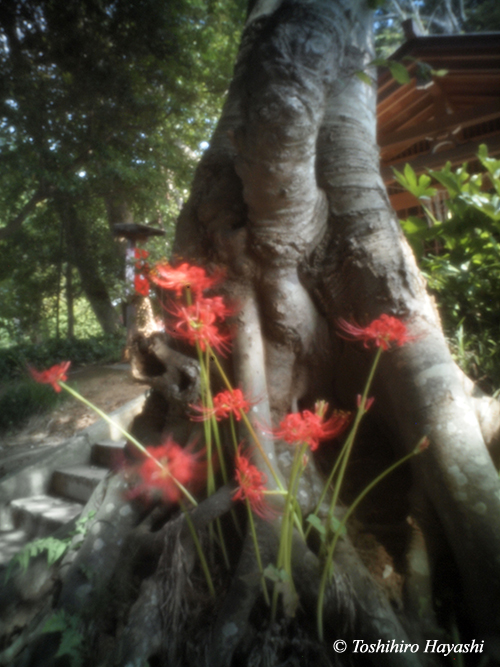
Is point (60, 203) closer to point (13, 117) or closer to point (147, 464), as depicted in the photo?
point (13, 117)

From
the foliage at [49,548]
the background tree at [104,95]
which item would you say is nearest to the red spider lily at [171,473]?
the foliage at [49,548]

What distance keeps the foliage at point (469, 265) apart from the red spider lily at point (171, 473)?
196 centimetres

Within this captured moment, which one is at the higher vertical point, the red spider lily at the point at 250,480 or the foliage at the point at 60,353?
the foliage at the point at 60,353

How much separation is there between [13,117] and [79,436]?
5.32m

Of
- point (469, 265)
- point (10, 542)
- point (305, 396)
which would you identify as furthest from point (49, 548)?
point (469, 265)

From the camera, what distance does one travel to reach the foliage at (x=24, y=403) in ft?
17.5

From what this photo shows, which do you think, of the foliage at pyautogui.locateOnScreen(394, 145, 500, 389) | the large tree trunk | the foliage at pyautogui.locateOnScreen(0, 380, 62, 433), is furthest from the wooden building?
the foliage at pyautogui.locateOnScreen(0, 380, 62, 433)

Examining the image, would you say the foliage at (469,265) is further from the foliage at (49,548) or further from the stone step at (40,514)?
the stone step at (40,514)

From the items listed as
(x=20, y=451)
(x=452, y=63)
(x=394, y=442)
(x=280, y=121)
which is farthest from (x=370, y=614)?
(x=452, y=63)

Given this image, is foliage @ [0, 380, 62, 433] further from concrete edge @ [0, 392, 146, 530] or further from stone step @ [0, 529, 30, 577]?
stone step @ [0, 529, 30, 577]

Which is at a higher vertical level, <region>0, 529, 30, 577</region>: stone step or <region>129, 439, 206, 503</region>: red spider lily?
<region>129, 439, 206, 503</region>: red spider lily

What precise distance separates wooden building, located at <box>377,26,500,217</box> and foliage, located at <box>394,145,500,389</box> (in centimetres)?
258

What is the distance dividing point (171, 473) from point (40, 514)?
2.43 meters

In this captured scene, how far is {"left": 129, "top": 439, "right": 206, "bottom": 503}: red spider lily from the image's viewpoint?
1742 mm
